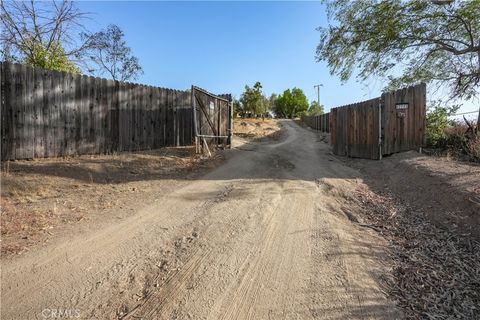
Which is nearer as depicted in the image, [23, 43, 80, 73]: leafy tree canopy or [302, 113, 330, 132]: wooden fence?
[23, 43, 80, 73]: leafy tree canopy

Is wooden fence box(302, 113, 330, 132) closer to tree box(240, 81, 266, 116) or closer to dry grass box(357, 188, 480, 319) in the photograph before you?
tree box(240, 81, 266, 116)

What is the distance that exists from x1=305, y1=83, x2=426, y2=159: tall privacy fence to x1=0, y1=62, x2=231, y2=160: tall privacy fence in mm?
5232

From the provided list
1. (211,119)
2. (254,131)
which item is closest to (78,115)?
(211,119)

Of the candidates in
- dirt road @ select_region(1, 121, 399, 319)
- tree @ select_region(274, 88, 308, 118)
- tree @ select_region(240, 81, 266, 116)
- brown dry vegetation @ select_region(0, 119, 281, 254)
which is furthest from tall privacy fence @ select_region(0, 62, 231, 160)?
tree @ select_region(274, 88, 308, 118)

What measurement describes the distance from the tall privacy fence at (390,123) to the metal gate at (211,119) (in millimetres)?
4767

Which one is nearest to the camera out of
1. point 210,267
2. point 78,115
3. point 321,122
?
point 210,267

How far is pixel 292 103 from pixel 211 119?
174ft

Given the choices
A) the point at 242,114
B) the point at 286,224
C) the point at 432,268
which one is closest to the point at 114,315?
the point at 286,224

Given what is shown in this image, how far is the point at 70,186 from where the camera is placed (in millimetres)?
5168

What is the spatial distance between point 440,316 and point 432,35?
1104 centimetres

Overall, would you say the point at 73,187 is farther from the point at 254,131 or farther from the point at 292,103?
the point at 292,103

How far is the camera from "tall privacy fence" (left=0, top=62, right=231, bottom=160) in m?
6.27

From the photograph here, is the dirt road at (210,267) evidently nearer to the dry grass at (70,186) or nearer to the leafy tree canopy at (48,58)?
the dry grass at (70,186)

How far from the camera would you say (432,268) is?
126 inches
